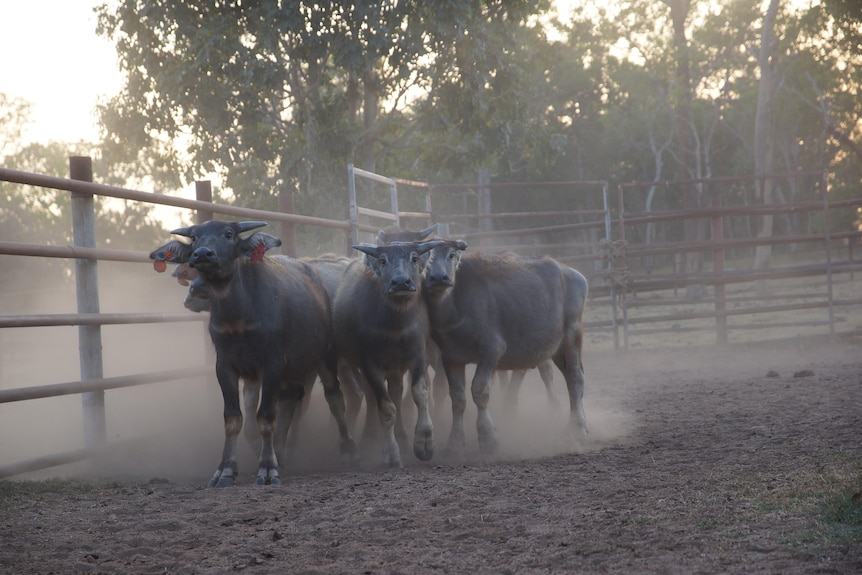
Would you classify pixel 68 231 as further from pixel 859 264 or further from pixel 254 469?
pixel 254 469

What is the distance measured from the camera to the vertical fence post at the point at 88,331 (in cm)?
696

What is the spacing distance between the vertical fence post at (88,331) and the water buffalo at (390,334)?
1884 mm

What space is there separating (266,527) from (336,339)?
3090 mm

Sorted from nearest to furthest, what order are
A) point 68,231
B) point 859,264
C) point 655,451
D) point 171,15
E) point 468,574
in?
point 468,574
point 655,451
point 859,264
point 171,15
point 68,231

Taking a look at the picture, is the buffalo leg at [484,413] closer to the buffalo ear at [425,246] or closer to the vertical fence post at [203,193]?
the buffalo ear at [425,246]

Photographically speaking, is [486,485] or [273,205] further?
[273,205]

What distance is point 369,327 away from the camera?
288 inches

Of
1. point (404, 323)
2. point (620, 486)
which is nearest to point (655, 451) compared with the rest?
point (620, 486)

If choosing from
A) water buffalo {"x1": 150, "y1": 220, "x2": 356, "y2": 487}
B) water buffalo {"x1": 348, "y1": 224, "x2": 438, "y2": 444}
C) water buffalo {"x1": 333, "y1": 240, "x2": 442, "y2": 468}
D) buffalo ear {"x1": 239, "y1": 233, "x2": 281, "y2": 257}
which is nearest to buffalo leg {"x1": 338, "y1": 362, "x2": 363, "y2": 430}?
water buffalo {"x1": 348, "y1": 224, "x2": 438, "y2": 444}

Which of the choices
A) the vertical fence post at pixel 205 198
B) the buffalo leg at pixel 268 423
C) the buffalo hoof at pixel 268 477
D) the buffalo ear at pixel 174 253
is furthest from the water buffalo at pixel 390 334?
the vertical fence post at pixel 205 198

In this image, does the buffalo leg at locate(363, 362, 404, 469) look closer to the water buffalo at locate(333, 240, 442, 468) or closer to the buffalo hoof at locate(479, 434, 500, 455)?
the water buffalo at locate(333, 240, 442, 468)

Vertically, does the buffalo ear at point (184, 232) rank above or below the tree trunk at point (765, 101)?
below

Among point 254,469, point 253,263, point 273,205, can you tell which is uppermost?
point 273,205

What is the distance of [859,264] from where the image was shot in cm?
1647
